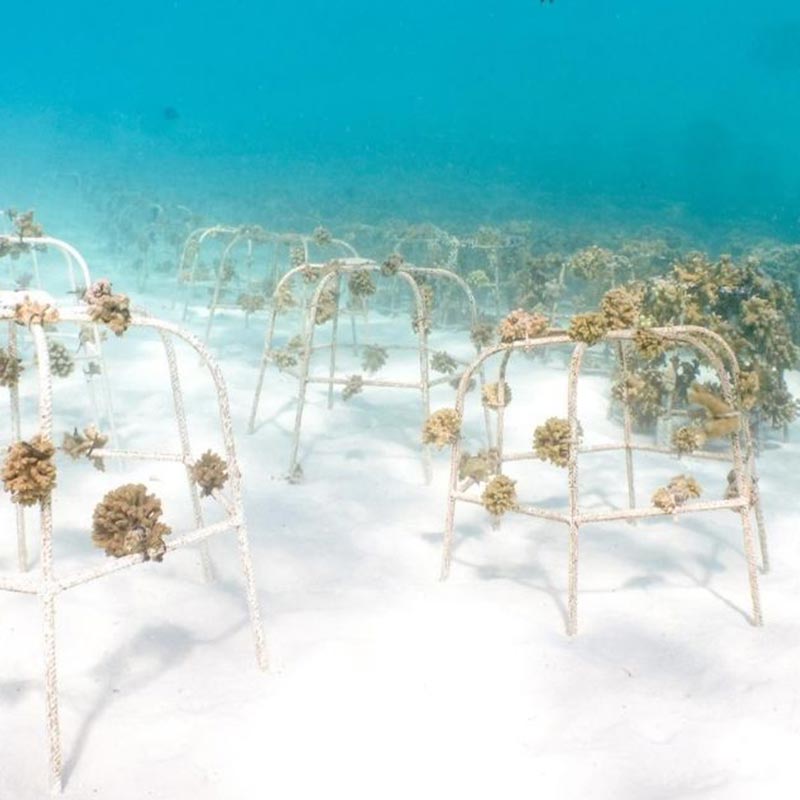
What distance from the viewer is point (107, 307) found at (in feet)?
13.4

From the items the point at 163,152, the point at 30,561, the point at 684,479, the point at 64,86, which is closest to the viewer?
the point at 684,479

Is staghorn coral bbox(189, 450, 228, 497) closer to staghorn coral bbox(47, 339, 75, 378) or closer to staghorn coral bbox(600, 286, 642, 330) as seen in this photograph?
staghorn coral bbox(600, 286, 642, 330)

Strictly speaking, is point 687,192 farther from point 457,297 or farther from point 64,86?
point 64,86

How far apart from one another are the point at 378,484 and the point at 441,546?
1.56 m

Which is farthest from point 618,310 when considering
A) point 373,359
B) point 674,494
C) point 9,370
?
point 373,359

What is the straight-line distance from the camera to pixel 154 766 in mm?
3965

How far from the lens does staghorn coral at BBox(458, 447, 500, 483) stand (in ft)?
20.0

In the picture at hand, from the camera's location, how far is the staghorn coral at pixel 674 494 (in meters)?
5.23

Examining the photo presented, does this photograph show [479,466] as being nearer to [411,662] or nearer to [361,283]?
[411,662]

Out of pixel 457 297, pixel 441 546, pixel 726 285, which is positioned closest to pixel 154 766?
pixel 441 546

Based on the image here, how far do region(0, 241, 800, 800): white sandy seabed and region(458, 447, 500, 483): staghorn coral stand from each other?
0.78 m

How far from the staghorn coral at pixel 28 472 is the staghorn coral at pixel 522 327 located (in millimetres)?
3019

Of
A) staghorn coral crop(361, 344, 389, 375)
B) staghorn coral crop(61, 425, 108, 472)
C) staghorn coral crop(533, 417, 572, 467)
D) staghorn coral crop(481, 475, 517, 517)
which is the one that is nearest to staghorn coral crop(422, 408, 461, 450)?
staghorn coral crop(481, 475, 517, 517)

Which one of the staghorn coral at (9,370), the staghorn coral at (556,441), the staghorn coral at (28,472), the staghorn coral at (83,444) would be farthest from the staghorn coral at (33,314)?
the staghorn coral at (556,441)
